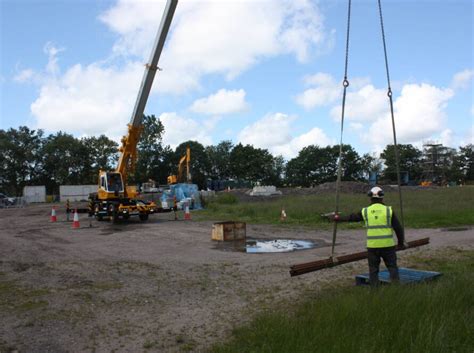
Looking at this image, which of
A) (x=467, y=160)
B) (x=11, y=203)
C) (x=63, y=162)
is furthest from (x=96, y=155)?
(x=467, y=160)

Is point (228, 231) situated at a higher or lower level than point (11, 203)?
lower

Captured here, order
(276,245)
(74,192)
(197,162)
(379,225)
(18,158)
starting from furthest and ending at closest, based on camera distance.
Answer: (197,162) < (18,158) < (74,192) < (276,245) < (379,225)

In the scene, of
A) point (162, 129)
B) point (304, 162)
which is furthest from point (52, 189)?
point (304, 162)

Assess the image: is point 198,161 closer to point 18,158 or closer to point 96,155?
point 96,155

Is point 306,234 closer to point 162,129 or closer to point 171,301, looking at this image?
point 171,301

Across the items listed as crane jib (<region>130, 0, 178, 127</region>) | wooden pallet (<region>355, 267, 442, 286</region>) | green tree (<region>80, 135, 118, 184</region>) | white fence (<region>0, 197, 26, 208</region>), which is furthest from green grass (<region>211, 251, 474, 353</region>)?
green tree (<region>80, 135, 118, 184</region>)

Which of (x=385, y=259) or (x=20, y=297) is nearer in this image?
(x=385, y=259)

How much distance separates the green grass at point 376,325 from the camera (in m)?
4.65

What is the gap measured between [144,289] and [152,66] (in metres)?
16.6

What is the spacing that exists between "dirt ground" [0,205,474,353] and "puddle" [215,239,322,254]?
1.57ft

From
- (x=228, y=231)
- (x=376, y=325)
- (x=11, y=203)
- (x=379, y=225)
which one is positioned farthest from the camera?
(x=11, y=203)

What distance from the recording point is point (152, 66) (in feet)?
75.9

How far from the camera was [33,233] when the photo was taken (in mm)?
20812

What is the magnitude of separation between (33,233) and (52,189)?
74.1 meters
